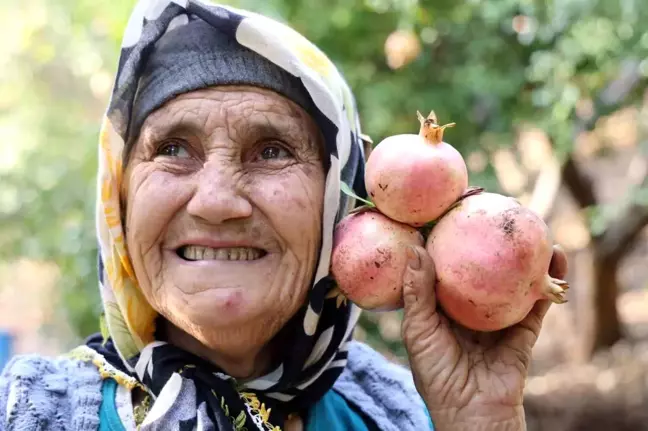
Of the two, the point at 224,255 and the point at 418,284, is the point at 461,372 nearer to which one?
the point at 418,284

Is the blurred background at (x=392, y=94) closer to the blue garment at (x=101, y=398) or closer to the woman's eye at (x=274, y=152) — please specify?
the blue garment at (x=101, y=398)

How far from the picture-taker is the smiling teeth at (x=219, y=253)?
4.20ft

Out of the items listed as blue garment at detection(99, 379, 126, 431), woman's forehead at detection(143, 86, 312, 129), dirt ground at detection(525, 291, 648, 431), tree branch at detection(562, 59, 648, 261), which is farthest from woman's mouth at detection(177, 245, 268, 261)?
dirt ground at detection(525, 291, 648, 431)

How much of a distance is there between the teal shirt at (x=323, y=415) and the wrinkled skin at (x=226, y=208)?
0.22 metres

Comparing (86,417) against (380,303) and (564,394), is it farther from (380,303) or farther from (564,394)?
(564,394)

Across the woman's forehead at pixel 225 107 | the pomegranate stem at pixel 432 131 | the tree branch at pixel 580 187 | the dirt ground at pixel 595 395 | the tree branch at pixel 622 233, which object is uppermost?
the tree branch at pixel 580 187

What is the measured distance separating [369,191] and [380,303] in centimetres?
19

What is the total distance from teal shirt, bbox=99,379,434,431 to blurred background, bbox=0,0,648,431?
58.3 inches

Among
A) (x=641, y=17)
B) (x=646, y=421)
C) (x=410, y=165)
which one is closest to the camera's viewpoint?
(x=410, y=165)

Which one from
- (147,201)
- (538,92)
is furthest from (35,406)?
(538,92)

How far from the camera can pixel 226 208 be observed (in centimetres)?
123

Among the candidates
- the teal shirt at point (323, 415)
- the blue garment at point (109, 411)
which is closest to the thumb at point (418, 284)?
the teal shirt at point (323, 415)

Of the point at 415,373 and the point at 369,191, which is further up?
the point at 369,191

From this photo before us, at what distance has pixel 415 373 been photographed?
1271 millimetres
